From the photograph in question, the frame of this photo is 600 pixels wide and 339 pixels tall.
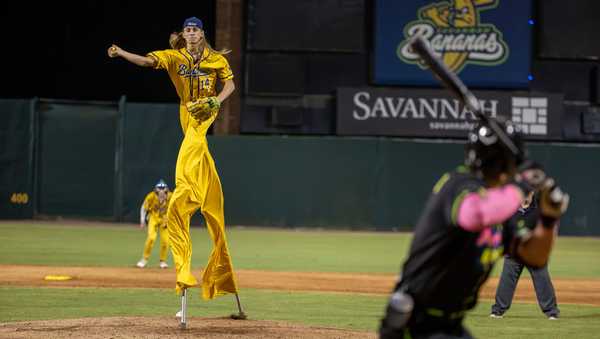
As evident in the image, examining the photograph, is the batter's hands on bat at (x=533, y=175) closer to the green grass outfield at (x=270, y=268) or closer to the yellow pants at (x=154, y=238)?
the green grass outfield at (x=270, y=268)

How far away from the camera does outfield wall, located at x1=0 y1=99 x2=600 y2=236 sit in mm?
27203

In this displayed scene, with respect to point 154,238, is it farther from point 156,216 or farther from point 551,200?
point 551,200

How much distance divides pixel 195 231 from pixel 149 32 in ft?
22.7

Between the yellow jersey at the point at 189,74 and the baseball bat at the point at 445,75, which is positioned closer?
the baseball bat at the point at 445,75

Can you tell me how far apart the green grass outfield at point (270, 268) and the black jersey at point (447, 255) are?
5313 millimetres

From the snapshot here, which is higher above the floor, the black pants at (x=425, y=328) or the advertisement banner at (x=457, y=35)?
the advertisement banner at (x=457, y=35)

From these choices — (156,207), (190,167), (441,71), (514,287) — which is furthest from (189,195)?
(156,207)

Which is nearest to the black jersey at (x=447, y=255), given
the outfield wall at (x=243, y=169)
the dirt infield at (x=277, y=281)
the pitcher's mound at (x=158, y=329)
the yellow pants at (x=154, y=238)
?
the pitcher's mound at (x=158, y=329)

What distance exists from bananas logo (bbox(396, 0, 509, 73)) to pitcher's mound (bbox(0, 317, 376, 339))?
1829cm

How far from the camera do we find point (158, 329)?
9.45 meters

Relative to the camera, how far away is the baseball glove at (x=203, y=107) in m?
9.25

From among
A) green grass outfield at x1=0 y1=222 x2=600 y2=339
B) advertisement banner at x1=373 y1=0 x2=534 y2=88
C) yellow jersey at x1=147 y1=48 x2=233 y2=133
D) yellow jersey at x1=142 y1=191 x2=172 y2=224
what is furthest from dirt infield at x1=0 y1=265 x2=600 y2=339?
advertisement banner at x1=373 y1=0 x2=534 y2=88

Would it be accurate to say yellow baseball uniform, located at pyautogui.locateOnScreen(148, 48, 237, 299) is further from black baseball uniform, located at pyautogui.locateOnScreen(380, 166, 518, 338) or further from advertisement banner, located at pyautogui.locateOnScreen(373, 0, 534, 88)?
advertisement banner, located at pyautogui.locateOnScreen(373, 0, 534, 88)

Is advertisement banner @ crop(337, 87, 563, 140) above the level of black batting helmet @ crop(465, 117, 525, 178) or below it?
above
